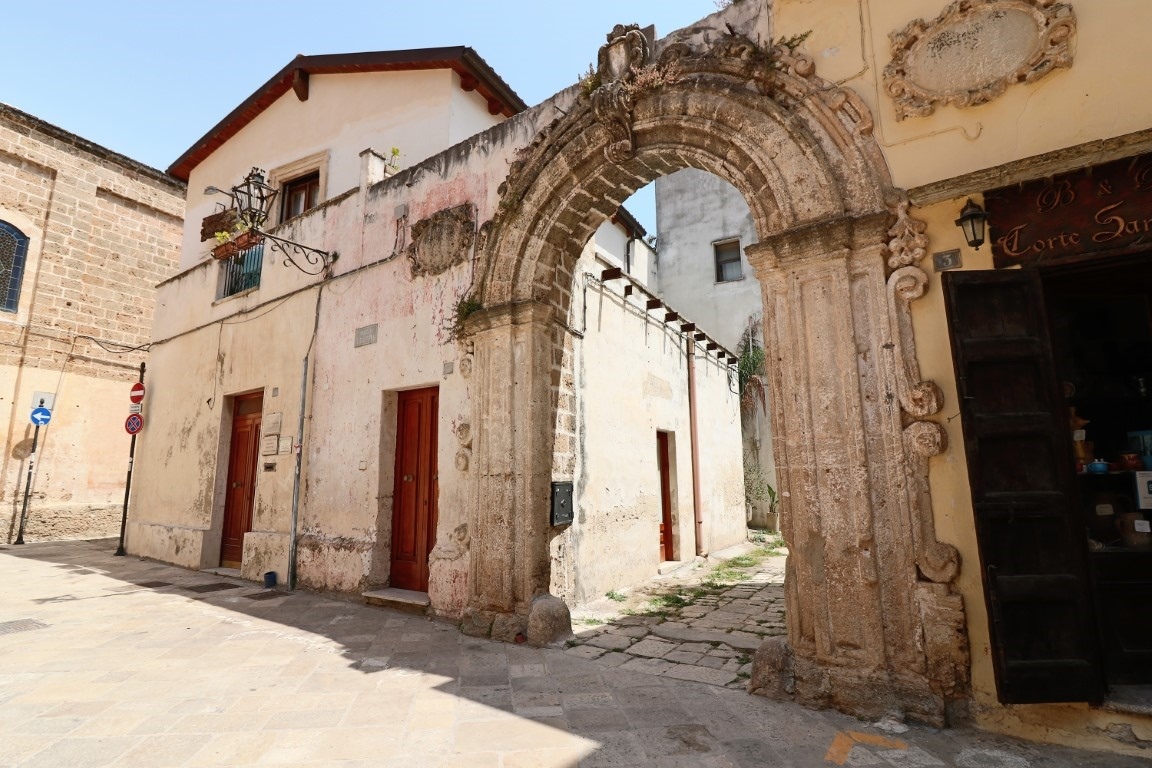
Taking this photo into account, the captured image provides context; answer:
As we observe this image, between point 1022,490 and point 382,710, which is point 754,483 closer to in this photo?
point 1022,490

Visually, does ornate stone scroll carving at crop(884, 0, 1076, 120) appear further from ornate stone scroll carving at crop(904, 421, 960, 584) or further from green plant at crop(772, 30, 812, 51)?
ornate stone scroll carving at crop(904, 421, 960, 584)

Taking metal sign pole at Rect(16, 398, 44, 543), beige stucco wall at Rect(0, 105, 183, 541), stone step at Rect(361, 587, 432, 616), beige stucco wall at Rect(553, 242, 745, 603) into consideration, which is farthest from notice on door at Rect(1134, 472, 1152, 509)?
beige stucco wall at Rect(0, 105, 183, 541)

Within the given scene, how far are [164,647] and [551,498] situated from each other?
3.16 m

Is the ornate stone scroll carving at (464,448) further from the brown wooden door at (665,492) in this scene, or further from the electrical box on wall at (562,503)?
the brown wooden door at (665,492)

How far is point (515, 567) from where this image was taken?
4.83 meters

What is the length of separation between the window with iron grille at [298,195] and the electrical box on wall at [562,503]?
24.1ft

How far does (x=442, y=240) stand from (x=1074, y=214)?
4.97m

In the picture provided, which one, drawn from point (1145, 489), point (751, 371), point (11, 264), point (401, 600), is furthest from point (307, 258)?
point (751, 371)

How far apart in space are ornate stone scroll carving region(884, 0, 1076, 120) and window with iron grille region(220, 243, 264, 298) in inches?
317

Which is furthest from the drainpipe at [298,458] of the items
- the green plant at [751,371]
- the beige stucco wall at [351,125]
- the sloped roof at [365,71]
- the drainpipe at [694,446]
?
the green plant at [751,371]

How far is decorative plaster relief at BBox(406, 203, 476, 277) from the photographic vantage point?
5.78 metres

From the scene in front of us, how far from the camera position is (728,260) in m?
14.3

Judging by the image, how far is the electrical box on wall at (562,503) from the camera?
509 cm

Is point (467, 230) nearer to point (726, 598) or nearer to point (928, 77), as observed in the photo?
point (928, 77)
